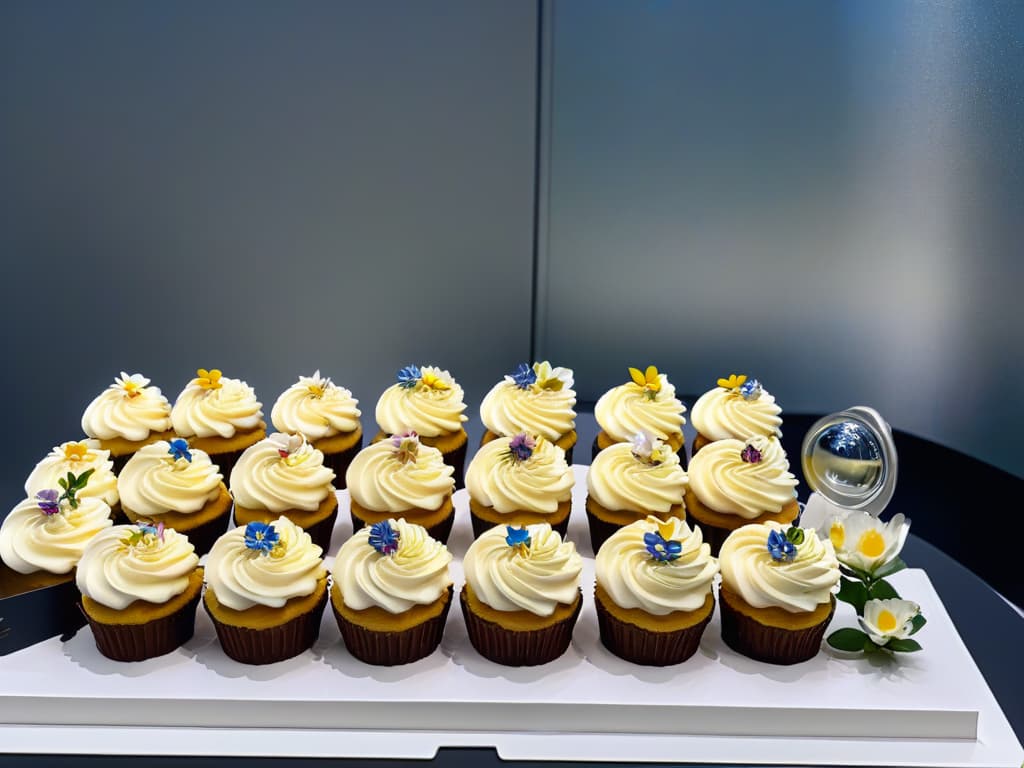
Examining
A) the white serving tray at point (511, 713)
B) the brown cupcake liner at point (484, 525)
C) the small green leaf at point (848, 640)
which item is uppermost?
the brown cupcake liner at point (484, 525)

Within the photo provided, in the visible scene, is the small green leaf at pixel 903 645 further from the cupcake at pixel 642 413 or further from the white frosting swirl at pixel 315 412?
the white frosting swirl at pixel 315 412

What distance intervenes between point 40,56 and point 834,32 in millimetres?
3279

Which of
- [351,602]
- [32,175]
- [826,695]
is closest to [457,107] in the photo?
[32,175]

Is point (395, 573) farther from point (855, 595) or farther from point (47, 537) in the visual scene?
point (855, 595)

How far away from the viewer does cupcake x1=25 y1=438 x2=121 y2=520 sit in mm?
2512

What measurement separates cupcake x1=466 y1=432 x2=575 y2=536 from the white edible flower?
750 millimetres

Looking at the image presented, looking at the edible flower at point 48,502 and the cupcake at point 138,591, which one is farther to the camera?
the edible flower at point 48,502

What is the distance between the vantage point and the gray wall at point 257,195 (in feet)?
14.0

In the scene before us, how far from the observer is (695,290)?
14.6 ft

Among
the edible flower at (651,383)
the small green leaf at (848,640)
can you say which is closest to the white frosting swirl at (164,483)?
the edible flower at (651,383)

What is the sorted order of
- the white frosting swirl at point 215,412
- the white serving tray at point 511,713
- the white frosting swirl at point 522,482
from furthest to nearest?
the white frosting swirl at point 215,412 → the white frosting swirl at point 522,482 → the white serving tray at point 511,713

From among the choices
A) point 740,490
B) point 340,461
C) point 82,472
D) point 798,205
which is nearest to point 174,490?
point 82,472

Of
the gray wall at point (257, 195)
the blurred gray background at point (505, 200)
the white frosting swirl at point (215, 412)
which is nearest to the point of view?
the white frosting swirl at point (215, 412)

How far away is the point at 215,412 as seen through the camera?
113 inches
